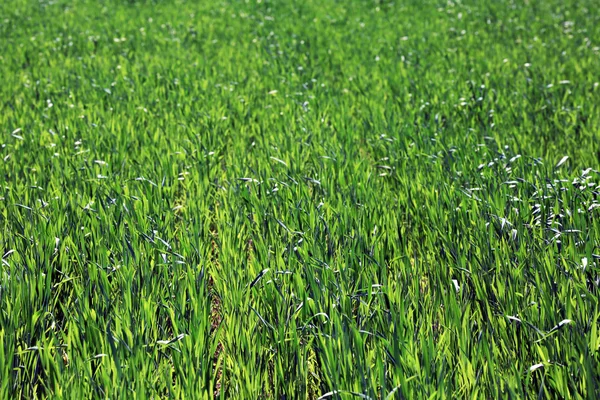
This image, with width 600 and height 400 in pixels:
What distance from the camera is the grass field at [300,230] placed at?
199 centimetres

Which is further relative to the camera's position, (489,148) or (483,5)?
(483,5)

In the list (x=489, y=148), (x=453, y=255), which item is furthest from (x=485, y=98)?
(x=453, y=255)

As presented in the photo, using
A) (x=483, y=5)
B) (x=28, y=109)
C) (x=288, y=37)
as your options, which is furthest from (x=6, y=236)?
(x=483, y=5)

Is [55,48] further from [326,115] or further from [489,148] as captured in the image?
[489,148]

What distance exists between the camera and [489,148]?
406 centimetres

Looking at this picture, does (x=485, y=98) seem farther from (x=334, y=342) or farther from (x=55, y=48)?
(x=55, y=48)

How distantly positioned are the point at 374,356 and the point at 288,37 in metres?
7.28

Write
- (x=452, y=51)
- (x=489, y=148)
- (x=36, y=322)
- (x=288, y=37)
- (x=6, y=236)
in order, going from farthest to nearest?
(x=288, y=37), (x=452, y=51), (x=489, y=148), (x=6, y=236), (x=36, y=322)

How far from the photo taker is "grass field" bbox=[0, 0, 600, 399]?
1.99 metres

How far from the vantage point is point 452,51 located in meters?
7.64

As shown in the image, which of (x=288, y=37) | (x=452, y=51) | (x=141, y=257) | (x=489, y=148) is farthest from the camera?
(x=288, y=37)

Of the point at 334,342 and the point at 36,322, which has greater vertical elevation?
the point at 334,342

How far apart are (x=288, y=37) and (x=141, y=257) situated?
6625mm

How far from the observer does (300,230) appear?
3.04 metres
